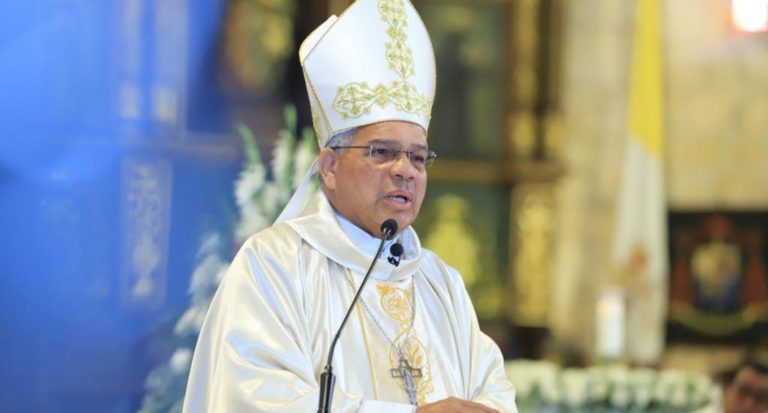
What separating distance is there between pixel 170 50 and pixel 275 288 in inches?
145

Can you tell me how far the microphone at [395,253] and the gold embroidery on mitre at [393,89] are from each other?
329mm

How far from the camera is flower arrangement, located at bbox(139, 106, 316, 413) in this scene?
4711 mm

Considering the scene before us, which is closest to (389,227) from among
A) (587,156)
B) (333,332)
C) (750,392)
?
(333,332)

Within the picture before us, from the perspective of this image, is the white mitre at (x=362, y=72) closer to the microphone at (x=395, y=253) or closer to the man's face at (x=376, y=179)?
the man's face at (x=376, y=179)

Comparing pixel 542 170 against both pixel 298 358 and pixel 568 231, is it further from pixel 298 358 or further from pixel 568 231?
pixel 298 358

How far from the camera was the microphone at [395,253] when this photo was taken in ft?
10.6

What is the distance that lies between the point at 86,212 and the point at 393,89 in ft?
6.98

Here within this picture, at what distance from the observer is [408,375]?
317 cm

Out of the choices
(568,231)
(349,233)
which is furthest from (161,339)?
(568,231)

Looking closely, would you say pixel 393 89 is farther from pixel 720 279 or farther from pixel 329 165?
pixel 720 279

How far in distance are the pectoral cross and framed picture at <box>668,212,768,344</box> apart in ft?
26.0

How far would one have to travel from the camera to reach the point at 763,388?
525 cm

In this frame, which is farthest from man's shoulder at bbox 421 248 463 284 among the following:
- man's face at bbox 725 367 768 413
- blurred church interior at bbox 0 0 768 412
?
blurred church interior at bbox 0 0 768 412

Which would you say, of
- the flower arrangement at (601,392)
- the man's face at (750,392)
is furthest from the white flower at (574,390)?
the man's face at (750,392)
